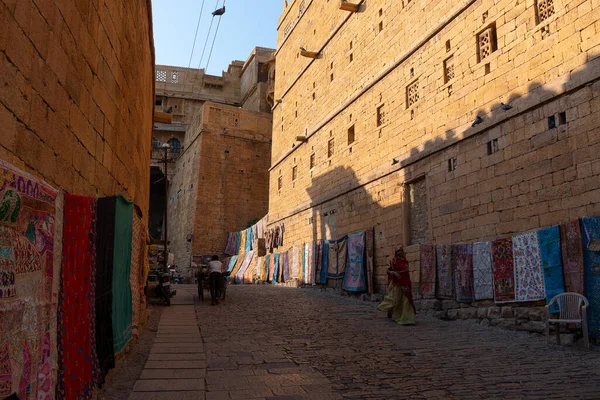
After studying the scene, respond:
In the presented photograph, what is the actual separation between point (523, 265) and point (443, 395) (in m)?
4.18

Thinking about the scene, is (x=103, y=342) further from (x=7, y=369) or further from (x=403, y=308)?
(x=403, y=308)

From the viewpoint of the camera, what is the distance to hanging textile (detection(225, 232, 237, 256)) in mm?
26159

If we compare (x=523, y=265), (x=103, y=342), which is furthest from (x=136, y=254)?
(x=523, y=265)

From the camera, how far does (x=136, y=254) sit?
6.27m

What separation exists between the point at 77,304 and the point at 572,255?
6207 mm

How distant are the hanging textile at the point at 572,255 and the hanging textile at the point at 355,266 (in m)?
6.19

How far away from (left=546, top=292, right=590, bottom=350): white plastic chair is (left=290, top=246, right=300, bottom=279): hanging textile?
11219 mm

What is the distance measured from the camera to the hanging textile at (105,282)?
3.63 meters

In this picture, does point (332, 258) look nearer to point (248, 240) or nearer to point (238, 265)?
point (248, 240)

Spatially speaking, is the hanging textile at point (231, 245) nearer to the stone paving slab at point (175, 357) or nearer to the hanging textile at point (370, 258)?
the hanging textile at point (370, 258)

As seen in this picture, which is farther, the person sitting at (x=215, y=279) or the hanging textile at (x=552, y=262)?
the person sitting at (x=215, y=279)

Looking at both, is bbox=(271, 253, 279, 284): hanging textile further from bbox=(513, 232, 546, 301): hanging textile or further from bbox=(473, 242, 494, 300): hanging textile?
bbox=(513, 232, 546, 301): hanging textile

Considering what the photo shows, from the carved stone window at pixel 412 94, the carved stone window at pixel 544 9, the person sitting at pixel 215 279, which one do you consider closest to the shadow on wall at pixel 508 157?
the carved stone window at pixel 544 9

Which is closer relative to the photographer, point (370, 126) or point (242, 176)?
point (370, 126)
